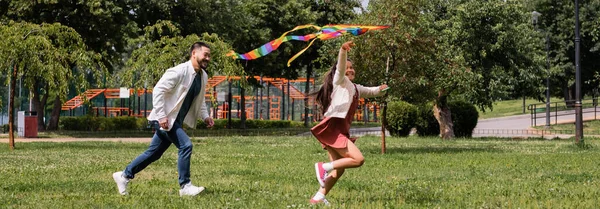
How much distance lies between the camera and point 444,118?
31312mm

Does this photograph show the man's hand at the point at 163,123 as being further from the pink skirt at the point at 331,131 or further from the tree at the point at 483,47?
the tree at the point at 483,47

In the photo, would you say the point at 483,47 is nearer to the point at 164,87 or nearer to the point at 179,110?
the point at 179,110

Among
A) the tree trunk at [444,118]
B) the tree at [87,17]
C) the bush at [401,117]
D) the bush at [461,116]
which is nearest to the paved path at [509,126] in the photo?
the bush at [461,116]

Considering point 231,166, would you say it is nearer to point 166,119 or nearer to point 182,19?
point 166,119

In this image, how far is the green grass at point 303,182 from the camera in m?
8.83

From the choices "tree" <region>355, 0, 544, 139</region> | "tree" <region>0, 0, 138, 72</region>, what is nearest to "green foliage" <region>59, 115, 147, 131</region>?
"tree" <region>0, 0, 138, 72</region>

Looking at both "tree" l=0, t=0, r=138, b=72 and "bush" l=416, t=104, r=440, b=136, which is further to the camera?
"tree" l=0, t=0, r=138, b=72

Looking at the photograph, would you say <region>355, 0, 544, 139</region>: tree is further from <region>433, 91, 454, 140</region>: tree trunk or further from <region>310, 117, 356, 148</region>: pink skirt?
<region>310, 117, 356, 148</region>: pink skirt

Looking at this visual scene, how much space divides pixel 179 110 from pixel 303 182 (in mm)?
2701

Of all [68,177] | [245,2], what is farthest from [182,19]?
[68,177]

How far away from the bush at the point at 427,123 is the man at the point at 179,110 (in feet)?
75.8

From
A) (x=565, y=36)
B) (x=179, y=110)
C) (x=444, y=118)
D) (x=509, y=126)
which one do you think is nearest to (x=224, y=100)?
(x=509, y=126)

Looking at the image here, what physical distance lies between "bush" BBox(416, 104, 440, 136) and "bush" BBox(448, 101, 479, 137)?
0.72 m

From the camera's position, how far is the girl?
870 centimetres
